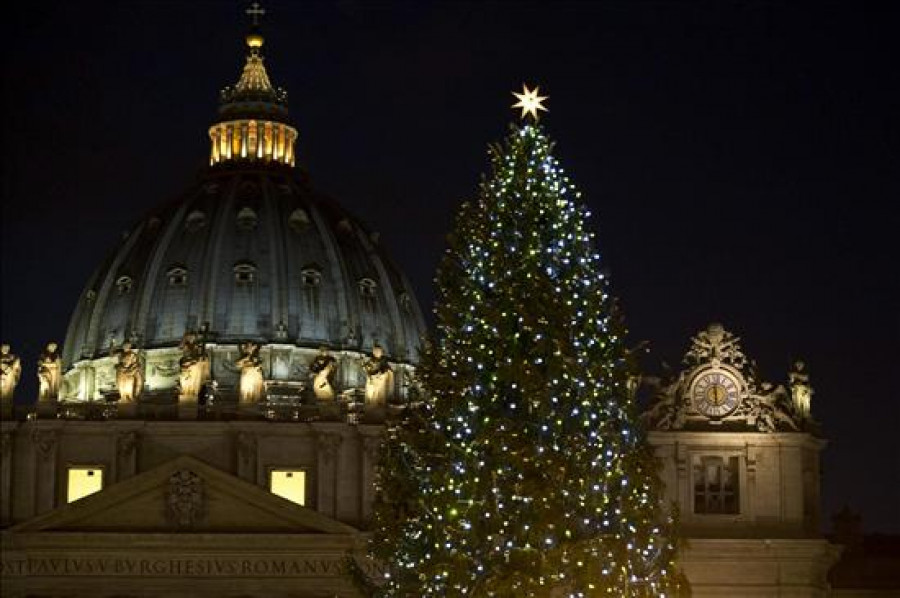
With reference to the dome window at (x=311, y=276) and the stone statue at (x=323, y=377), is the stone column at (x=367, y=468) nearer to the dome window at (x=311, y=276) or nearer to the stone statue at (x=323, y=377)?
the stone statue at (x=323, y=377)

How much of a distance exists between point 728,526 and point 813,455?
359 centimetres

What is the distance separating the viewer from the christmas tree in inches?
1602

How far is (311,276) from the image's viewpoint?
4232 inches

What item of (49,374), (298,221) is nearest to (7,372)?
(49,374)

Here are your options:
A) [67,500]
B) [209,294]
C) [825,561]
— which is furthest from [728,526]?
[209,294]

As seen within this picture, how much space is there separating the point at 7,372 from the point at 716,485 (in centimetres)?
2179

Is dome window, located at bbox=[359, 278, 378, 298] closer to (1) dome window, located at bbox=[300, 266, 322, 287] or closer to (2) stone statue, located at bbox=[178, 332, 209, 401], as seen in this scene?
(1) dome window, located at bbox=[300, 266, 322, 287]

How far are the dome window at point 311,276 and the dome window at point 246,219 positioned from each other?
3.41 metres

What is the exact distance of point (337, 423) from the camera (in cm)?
7944

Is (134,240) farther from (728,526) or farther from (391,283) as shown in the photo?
(728,526)

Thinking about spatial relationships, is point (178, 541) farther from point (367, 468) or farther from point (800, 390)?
point (800, 390)

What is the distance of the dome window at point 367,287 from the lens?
10856 cm

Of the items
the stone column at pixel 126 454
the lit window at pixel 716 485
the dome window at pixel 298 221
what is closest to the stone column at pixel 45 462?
the stone column at pixel 126 454

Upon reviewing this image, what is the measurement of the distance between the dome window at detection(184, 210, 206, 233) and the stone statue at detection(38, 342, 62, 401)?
27.7 metres
